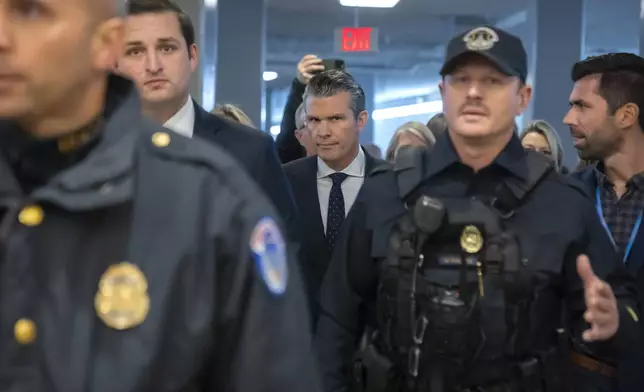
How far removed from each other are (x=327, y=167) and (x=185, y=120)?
2.88 ft

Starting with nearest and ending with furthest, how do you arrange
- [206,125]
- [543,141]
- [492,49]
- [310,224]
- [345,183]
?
1. [492,49]
2. [206,125]
3. [310,224]
4. [345,183]
5. [543,141]

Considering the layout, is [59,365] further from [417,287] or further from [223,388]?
[417,287]

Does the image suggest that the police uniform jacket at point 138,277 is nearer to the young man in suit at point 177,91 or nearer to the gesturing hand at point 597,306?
the gesturing hand at point 597,306

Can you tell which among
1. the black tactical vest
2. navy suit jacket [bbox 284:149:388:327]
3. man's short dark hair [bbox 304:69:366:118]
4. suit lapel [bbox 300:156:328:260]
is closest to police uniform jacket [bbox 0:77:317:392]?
the black tactical vest

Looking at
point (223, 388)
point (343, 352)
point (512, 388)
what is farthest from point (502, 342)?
point (223, 388)

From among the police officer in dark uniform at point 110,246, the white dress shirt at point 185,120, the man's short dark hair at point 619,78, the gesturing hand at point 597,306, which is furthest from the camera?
the man's short dark hair at point 619,78

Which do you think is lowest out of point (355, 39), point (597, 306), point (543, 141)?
point (597, 306)

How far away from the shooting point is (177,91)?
2072 mm

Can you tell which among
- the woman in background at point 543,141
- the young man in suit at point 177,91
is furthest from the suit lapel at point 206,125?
the woman in background at point 543,141

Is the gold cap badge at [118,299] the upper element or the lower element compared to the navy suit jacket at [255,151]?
lower

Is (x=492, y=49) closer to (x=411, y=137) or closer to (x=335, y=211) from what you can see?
(x=335, y=211)

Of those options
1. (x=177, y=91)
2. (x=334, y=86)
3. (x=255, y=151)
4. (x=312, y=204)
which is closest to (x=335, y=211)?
(x=312, y=204)

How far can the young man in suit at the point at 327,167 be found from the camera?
277 cm

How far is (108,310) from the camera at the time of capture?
0.81 metres
